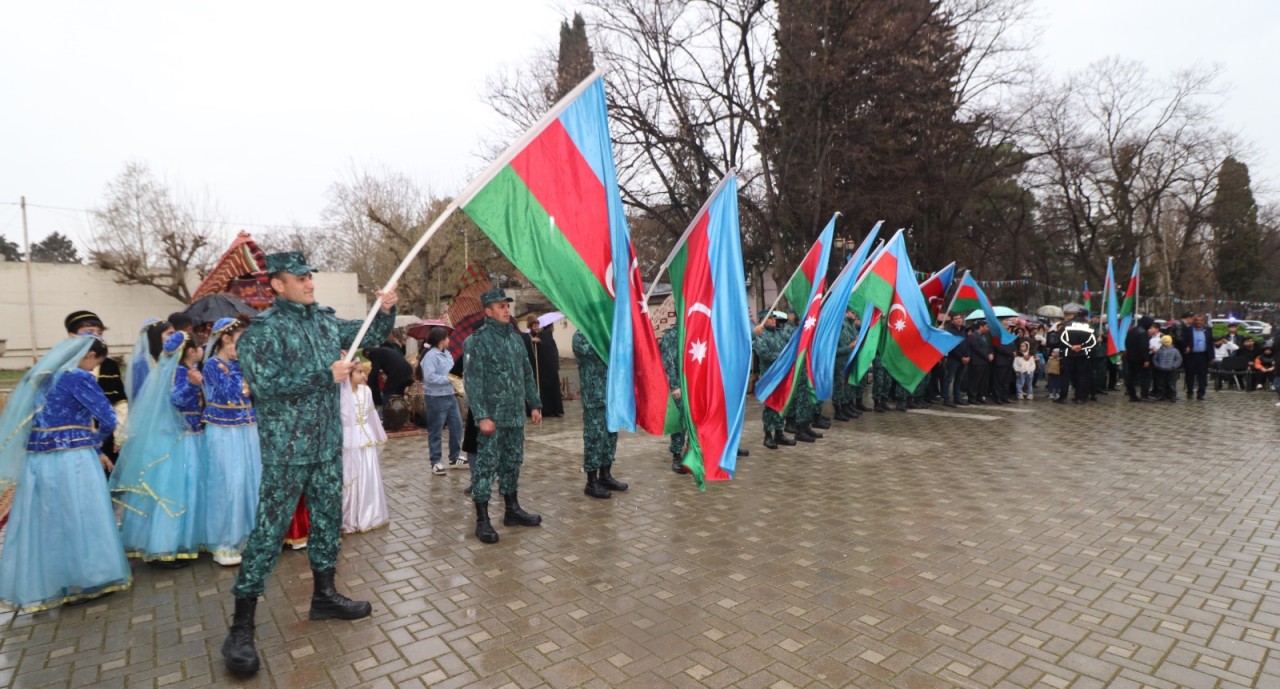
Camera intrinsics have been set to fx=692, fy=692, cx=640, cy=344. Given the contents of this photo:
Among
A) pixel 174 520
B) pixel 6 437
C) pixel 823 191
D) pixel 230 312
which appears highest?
pixel 823 191

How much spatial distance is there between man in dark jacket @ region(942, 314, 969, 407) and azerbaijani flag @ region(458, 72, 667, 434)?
1076 centimetres

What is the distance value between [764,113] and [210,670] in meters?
19.9

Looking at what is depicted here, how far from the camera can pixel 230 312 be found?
8023 mm

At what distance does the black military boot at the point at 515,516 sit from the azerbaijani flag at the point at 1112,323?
44.5ft

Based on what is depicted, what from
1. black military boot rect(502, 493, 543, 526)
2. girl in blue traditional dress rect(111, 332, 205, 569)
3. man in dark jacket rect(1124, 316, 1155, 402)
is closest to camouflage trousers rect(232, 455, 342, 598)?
girl in blue traditional dress rect(111, 332, 205, 569)

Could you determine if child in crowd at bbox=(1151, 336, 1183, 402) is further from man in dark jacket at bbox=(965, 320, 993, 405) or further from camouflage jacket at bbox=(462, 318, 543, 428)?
camouflage jacket at bbox=(462, 318, 543, 428)

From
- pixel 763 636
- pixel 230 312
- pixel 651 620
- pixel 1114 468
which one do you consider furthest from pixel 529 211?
pixel 1114 468

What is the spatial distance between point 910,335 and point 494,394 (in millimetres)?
7437

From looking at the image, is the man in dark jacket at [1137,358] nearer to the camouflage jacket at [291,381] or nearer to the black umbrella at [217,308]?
the camouflage jacket at [291,381]

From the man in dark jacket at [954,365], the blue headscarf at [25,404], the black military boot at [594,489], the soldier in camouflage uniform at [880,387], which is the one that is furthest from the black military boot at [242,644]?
the man in dark jacket at [954,365]

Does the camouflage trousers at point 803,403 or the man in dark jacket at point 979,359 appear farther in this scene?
the man in dark jacket at point 979,359

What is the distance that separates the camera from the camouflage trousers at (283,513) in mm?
3633

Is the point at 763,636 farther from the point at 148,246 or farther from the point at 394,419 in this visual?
the point at 148,246

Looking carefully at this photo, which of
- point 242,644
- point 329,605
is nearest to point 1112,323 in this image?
point 329,605
